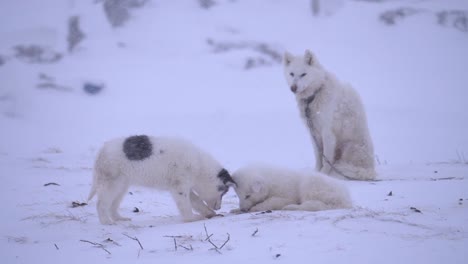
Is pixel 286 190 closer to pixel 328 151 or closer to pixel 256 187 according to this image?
pixel 256 187

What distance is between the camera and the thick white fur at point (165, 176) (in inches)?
210

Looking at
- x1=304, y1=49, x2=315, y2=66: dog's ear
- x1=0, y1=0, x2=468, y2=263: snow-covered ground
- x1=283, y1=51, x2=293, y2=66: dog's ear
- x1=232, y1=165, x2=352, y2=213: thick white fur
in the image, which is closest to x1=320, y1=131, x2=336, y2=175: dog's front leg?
x1=0, y1=0, x2=468, y2=263: snow-covered ground

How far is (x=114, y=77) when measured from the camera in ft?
71.7

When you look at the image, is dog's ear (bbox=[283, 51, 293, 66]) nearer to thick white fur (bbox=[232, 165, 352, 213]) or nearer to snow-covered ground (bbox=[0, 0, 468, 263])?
snow-covered ground (bbox=[0, 0, 468, 263])

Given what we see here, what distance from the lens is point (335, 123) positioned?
313 inches

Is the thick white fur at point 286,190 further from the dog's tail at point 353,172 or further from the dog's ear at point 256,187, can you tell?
the dog's tail at point 353,172

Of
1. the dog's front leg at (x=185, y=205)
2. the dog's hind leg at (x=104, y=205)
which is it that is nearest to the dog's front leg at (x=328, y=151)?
the dog's front leg at (x=185, y=205)

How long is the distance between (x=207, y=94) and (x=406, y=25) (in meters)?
12.6

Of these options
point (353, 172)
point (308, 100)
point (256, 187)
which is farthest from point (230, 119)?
point (256, 187)

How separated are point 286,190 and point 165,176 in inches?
60.9

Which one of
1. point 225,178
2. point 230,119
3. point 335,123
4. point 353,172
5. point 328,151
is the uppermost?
point 335,123

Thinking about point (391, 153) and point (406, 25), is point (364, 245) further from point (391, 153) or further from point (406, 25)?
point (406, 25)

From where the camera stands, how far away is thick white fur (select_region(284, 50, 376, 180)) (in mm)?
7926

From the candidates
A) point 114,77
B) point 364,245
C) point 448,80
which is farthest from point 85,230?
point 448,80
